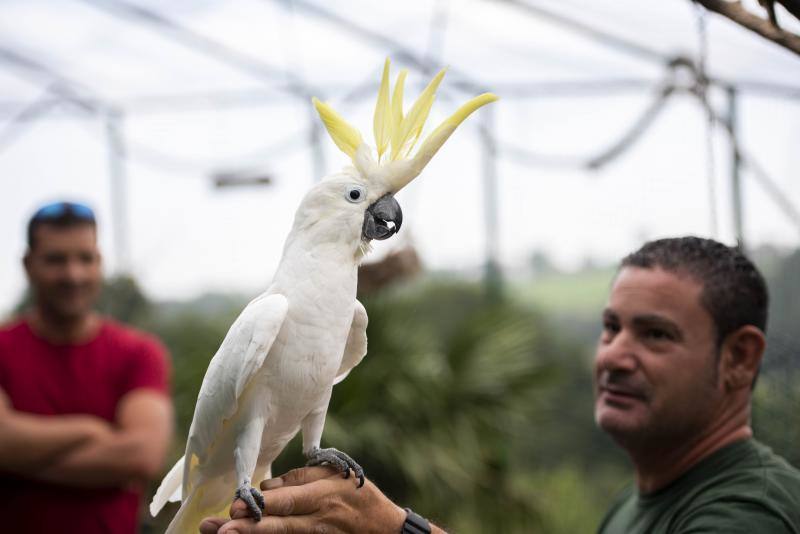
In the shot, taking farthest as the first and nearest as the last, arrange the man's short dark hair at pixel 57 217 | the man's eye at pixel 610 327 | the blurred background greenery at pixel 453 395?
the blurred background greenery at pixel 453 395, the man's short dark hair at pixel 57 217, the man's eye at pixel 610 327

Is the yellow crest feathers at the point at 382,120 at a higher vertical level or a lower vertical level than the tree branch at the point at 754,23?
lower

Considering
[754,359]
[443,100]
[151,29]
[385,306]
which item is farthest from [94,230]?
[151,29]

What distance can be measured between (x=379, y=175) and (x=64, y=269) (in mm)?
1384

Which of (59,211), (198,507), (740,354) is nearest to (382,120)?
(198,507)

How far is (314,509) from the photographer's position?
1.05 meters

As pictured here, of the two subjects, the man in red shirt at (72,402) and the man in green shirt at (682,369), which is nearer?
the man in green shirt at (682,369)

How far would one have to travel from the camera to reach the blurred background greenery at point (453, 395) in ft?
13.9

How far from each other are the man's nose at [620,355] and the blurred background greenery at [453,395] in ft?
7.31

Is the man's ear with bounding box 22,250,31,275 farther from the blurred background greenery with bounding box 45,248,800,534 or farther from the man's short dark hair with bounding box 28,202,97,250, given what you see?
the blurred background greenery with bounding box 45,248,800,534

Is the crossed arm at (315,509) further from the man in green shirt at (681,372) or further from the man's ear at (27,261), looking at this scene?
the man's ear at (27,261)

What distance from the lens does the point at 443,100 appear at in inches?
187

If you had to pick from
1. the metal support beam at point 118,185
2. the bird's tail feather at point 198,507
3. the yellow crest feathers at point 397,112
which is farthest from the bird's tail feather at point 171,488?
the metal support beam at point 118,185

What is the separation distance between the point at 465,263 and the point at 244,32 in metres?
2.13

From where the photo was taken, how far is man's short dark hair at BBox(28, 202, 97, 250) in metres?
2.15
